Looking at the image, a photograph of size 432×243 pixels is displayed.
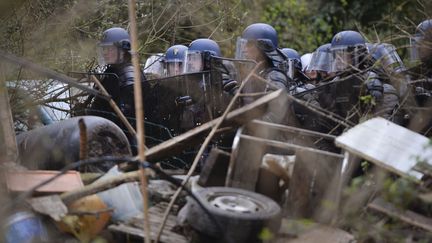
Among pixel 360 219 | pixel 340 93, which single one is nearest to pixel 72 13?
pixel 340 93

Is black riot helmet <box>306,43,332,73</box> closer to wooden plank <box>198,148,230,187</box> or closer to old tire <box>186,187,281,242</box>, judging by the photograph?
wooden plank <box>198,148,230,187</box>

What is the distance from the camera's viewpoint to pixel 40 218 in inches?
153

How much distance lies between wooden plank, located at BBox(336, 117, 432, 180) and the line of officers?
0.65 metres

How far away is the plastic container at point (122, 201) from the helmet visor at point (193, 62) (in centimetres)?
255

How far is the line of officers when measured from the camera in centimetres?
547

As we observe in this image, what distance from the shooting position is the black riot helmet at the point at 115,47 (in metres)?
6.72

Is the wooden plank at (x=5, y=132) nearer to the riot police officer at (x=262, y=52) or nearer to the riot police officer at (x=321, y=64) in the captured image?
the riot police officer at (x=262, y=52)

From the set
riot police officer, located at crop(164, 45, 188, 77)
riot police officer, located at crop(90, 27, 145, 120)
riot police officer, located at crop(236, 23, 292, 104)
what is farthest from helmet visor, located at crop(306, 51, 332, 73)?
riot police officer, located at crop(90, 27, 145, 120)

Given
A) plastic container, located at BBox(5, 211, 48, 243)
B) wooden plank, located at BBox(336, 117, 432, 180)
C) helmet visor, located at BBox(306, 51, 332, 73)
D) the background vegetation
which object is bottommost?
plastic container, located at BBox(5, 211, 48, 243)

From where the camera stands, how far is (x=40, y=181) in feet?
13.7

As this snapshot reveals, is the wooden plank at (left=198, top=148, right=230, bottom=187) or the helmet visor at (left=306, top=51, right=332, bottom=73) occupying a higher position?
the helmet visor at (left=306, top=51, right=332, bottom=73)

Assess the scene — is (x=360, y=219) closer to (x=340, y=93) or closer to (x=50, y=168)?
(x=340, y=93)

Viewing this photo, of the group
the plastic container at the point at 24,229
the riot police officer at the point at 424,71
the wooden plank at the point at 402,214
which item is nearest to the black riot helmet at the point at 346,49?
the riot police officer at the point at 424,71

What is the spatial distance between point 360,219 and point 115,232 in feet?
5.00
